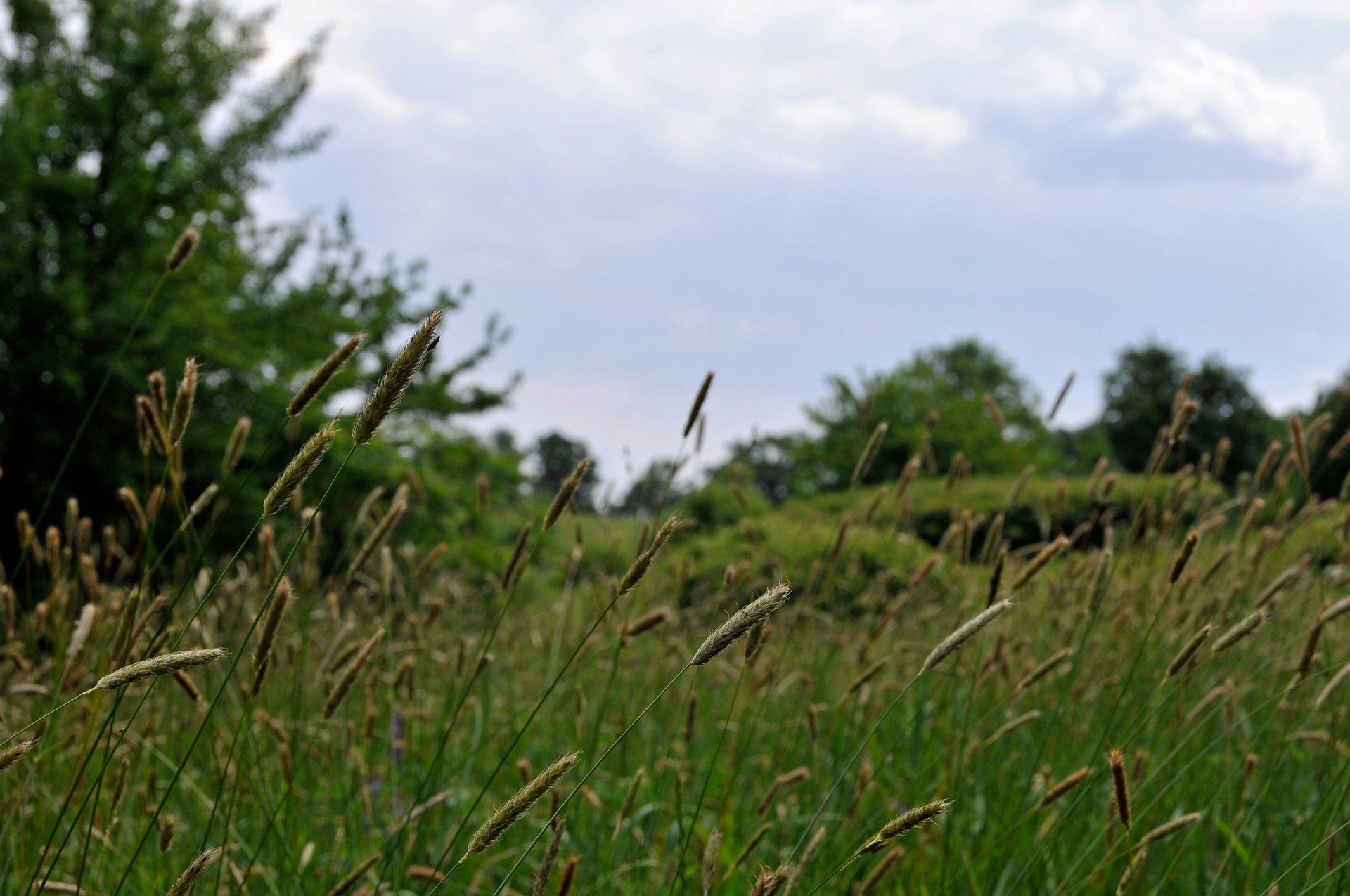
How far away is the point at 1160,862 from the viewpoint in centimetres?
246

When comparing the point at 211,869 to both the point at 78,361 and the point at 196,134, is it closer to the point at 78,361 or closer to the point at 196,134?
the point at 78,361

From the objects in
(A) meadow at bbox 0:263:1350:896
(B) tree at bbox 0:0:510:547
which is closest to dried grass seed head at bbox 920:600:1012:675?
(A) meadow at bbox 0:263:1350:896

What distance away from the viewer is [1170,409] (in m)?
34.9

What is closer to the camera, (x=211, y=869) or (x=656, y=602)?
(x=211, y=869)

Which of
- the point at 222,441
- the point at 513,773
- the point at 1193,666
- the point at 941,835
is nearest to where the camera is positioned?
the point at 1193,666

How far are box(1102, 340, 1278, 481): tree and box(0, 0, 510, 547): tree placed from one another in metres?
25.8

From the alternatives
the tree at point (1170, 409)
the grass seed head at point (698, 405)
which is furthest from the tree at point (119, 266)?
the tree at point (1170, 409)

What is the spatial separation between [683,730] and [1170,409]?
119 feet

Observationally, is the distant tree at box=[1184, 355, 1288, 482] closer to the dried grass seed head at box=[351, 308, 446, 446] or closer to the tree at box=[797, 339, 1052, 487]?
the tree at box=[797, 339, 1052, 487]

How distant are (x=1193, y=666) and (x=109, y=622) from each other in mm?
2301

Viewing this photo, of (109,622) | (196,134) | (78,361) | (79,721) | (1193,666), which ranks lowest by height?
(79,721)

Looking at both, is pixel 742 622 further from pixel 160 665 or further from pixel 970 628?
pixel 160 665

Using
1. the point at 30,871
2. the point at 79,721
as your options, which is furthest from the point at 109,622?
the point at 30,871

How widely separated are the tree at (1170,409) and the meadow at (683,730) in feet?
92.9
